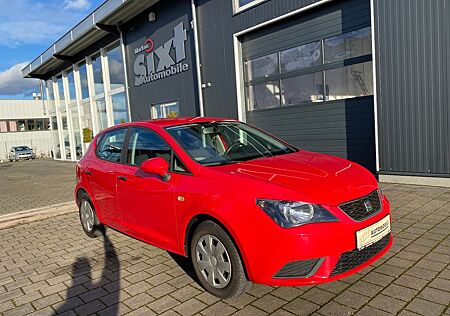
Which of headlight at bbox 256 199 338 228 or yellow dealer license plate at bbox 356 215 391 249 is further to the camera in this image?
yellow dealer license plate at bbox 356 215 391 249

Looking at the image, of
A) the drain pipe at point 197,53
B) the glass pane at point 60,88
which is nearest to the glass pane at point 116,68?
the drain pipe at point 197,53

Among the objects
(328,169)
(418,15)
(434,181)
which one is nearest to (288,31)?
(418,15)

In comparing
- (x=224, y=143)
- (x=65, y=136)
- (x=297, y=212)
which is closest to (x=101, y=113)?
(x=65, y=136)

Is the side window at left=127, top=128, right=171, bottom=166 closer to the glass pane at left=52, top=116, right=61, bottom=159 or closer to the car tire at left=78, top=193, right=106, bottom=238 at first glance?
the car tire at left=78, top=193, right=106, bottom=238

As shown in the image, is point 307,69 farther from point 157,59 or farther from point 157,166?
point 157,59

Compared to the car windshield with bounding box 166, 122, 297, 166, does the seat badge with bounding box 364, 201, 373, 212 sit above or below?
below

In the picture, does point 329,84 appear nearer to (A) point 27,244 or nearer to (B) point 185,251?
(B) point 185,251

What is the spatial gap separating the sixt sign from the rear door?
314 inches

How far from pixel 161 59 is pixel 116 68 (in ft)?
13.9

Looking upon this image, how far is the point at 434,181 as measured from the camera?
21.0 ft

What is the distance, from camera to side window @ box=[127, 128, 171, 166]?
3.70 m

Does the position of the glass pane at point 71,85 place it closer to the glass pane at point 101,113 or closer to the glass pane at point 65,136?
the glass pane at point 65,136

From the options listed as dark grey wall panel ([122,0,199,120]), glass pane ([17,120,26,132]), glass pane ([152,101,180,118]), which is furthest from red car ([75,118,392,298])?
glass pane ([17,120,26,132])

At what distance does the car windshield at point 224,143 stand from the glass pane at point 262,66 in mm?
5438
